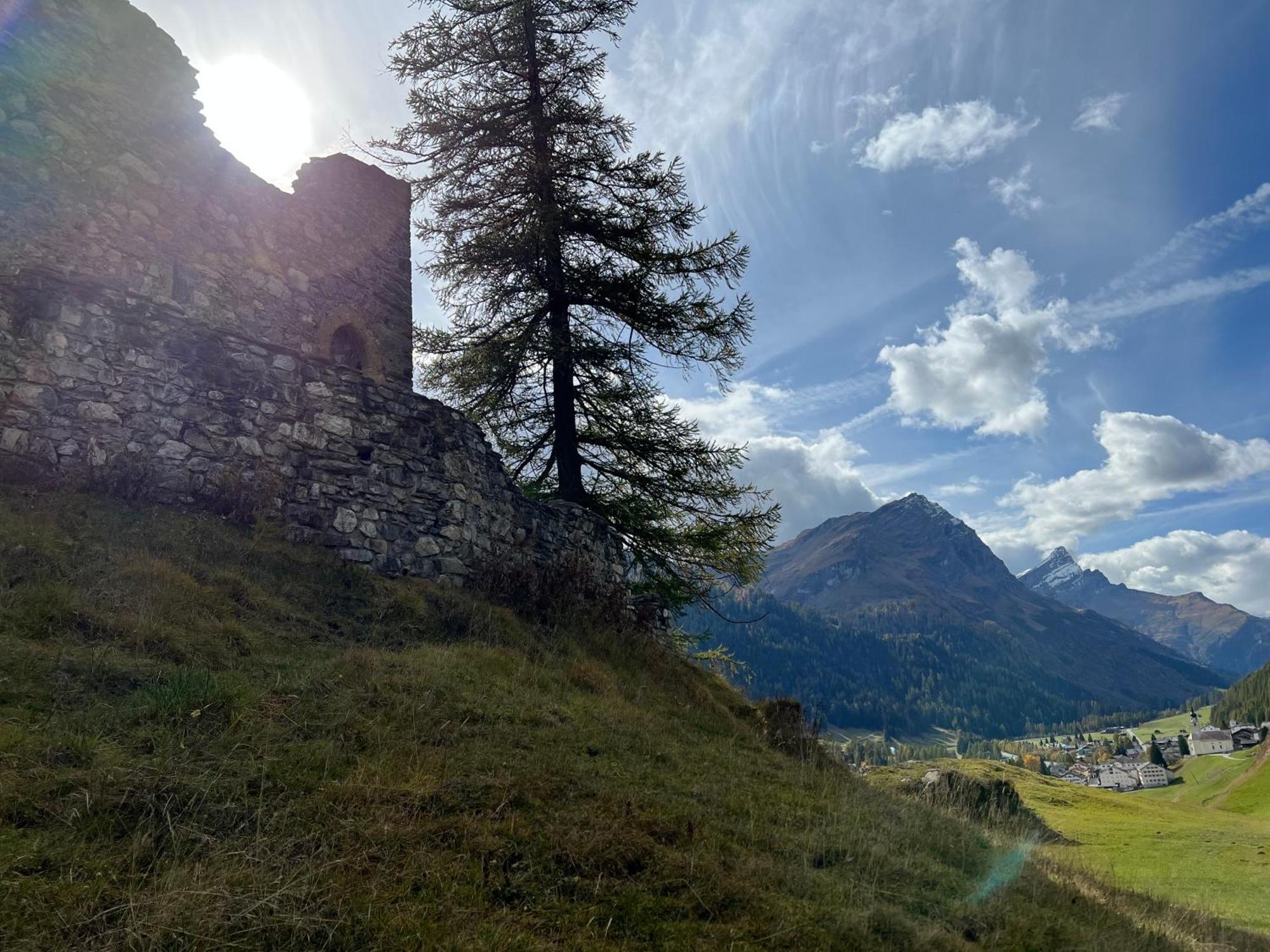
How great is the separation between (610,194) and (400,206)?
4707mm

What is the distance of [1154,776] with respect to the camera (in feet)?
428

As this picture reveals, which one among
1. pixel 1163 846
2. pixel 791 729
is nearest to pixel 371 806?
pixel 791 729

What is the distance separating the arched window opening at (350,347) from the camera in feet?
48.7

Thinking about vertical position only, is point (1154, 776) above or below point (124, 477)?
below

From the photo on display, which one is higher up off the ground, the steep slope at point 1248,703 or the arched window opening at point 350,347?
the arched window opening at point 350,347

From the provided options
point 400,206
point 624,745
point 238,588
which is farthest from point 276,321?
point 624,745

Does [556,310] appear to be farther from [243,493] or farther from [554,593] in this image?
[243,493]

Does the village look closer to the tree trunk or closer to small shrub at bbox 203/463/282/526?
the tree trunk

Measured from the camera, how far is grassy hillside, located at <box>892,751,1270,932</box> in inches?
379

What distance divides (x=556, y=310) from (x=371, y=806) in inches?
501

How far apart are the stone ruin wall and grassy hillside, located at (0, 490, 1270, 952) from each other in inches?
42.6

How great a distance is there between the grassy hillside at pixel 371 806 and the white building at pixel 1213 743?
621 ft

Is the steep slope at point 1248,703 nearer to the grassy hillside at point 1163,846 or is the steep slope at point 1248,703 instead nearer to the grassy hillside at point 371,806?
the grassy hillside at point 1163,846

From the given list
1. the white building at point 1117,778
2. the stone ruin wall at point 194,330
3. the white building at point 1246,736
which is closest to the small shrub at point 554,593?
the stone ruin wall at point 194,330
